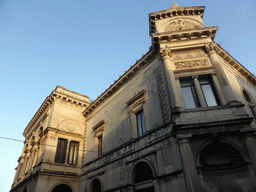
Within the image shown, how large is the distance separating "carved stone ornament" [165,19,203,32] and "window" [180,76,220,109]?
456 centimetres

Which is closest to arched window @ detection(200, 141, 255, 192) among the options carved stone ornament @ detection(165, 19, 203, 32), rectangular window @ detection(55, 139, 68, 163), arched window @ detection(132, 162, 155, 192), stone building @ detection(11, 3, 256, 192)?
stone building @ detection(11, 3, 256, 192)

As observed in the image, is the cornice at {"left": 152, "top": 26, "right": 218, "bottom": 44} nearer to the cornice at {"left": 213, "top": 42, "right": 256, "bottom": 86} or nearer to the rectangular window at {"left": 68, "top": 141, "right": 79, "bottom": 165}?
the cornice at {"left": 213, "top": 42, "right": 256, "bottom": 86}

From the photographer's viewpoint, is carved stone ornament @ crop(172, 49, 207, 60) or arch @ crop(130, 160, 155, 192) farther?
carved stone ornament @ crop(172, 49, 207, 60)

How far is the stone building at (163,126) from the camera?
9.13m

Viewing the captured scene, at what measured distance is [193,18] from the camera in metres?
14.8

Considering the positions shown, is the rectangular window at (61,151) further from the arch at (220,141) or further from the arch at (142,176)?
the arch at (220,141)

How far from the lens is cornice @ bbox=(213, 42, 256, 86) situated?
13.8 metres

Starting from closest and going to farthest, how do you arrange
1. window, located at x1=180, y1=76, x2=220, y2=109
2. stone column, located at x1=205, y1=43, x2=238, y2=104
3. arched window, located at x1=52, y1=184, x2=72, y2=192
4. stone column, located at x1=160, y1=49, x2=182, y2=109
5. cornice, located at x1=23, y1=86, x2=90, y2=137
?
stone column, located at x1=205, y1=43, x2=238, y2=104 → stone column, located at x1=160, y1=49, x2=182, y2=109 → window, located at x1=180, y1=76, x2=220, y2=109 → arched window, located at x1=52, y1=184, x2=72, y2=192 → cornice, located at x1=23, y1=86, x2=90, y2=137

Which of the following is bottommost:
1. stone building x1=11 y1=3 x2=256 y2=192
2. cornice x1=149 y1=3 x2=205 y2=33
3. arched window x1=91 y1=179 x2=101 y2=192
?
arched window x1=91 y1=179 x2=101 y2=192

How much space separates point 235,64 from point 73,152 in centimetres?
1714

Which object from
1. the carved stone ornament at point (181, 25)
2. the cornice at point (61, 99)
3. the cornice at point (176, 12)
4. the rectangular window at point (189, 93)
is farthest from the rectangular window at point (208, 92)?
the cornice at point (61, 99)

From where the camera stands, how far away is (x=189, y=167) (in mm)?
8758

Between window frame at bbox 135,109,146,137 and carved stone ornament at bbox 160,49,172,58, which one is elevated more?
carved stone ornament at bbox 160,49,172,58

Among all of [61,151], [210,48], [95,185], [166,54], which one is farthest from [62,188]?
[210,48]
